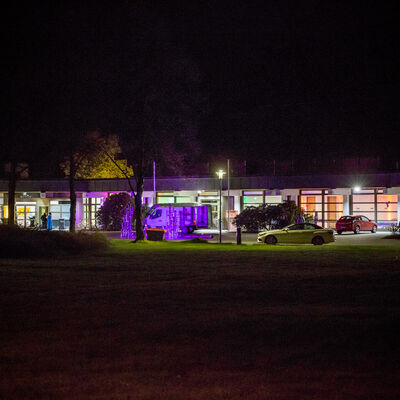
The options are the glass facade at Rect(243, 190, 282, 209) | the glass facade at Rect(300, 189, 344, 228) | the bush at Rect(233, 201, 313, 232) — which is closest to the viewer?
the bush at Rect(233, 201, 313, 232)

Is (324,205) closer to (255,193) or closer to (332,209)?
(332,209)

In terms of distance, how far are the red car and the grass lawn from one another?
2664 centimetres

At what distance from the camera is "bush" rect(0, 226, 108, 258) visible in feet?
72.5

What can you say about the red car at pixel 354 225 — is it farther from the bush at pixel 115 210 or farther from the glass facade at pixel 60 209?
the glass facade at pixel 60 209

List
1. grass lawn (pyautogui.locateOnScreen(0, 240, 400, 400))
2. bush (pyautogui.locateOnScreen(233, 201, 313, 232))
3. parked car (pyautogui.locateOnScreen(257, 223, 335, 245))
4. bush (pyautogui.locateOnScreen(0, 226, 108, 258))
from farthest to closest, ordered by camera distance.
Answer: bush (pyautogui.locateOnScreen(233, 201, 313, 232)) < parked car (pyautogui.locateOnScreen(257, 223, 335, 245)) < bush (pyautogui.locateOnScreen(0, 226, 108, 258)) < grass lawn (pyautogui.locateOnScreen(0, 240, 400, 400))

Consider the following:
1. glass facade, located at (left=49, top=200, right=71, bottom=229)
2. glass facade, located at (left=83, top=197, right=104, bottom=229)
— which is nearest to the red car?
glass facade, located at (left=83, top=197, right=104, bottom=229)

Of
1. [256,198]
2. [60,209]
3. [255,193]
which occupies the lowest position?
[60,209]

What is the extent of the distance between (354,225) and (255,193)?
11.8 m

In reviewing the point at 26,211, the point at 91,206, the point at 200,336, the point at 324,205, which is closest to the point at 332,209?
the point at 324,205

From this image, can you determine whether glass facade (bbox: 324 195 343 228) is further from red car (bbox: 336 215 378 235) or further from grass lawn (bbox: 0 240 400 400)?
→ grass lawn (bbox: 0 240 400 400)

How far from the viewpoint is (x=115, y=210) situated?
51.4 metres

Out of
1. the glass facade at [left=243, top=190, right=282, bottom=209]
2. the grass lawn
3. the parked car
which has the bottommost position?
the grass lawn

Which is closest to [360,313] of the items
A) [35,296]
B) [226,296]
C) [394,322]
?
[394,322]

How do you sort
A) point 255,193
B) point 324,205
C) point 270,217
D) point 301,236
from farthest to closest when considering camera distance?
point 255,193 → point 324,205 → point 270,217 → point 301,236
